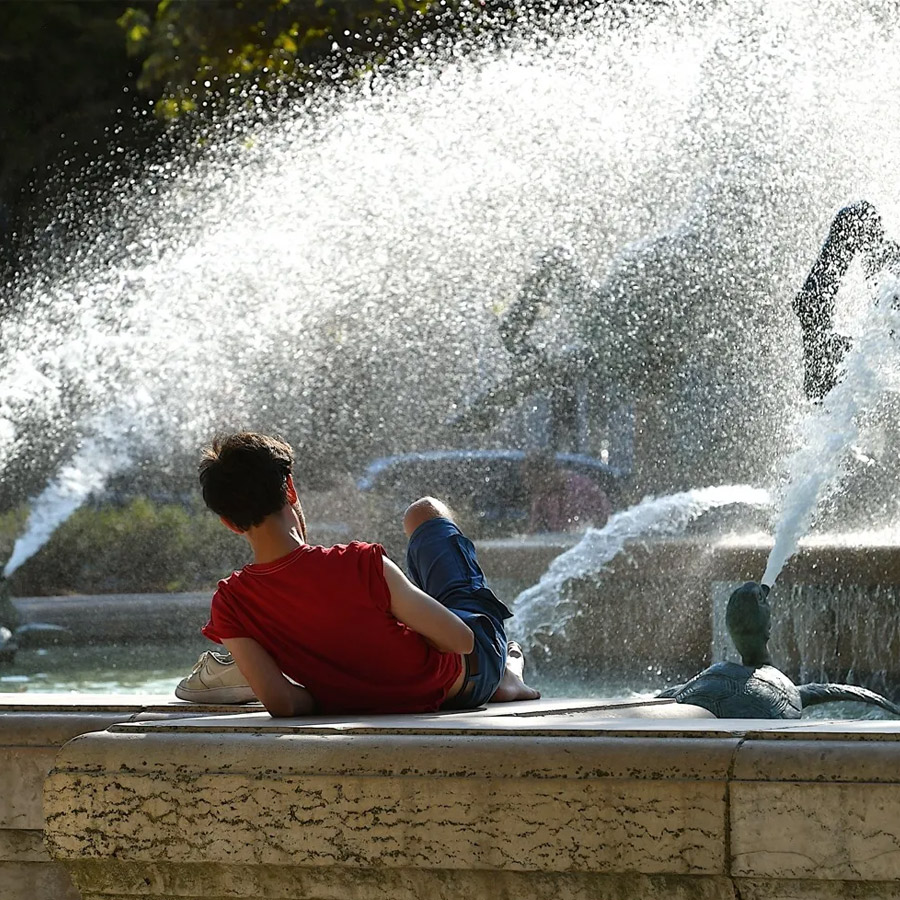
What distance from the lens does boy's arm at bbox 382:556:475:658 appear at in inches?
134

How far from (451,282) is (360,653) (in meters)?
13.7

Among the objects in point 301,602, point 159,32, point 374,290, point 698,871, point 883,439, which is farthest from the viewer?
point 159,32

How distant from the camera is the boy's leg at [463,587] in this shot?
12.2 ft

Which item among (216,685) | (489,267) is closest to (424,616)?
(216,685)

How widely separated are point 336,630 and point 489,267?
1264cm

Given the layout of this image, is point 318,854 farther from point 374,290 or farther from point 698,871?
point 374,290

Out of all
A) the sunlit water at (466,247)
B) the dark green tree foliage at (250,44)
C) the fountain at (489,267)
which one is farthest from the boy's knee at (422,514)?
the dark green tree foliage at (250,44)

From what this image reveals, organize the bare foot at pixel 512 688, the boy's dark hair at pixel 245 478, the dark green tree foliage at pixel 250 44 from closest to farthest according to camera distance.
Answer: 1. the boy's dark hair at pixel 245 478
2. the bare foot at pixel 512 688
3. the dark green tree foliage at pixel 250 44

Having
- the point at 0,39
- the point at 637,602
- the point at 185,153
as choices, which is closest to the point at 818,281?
the point at 637,602

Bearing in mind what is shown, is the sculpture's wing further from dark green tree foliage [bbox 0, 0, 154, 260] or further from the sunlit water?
dark green tree foliage [bbox 0, 0, 154, 260]

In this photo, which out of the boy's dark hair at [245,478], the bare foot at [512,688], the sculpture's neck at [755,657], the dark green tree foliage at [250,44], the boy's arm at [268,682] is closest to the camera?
the boy's arm at [268,682]

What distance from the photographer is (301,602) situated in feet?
11.3

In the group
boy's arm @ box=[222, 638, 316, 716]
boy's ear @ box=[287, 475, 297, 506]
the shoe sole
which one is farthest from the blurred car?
boy's arm @ box=[222, 638, 316, 716]

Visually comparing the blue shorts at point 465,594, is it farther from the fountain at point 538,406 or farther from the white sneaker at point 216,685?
the white sneaker at point 216,685
